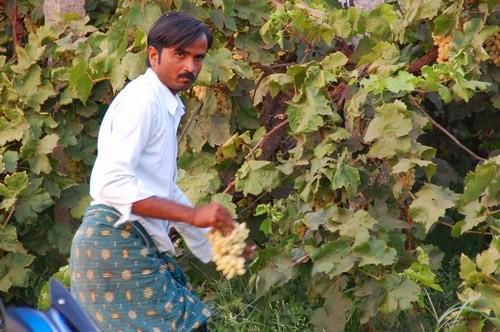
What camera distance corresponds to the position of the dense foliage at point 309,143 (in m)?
4.39

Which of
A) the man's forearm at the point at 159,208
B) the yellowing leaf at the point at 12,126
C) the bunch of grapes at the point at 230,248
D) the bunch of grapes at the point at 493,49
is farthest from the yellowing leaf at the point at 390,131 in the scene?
the yellowing leaf at the point at 12,126

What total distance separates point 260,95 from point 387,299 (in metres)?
1.17

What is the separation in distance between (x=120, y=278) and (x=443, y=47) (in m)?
1.90

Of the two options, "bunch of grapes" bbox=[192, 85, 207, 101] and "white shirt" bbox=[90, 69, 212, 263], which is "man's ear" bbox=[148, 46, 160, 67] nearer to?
"white shirt" bbox=[90, 69, 212, 263]

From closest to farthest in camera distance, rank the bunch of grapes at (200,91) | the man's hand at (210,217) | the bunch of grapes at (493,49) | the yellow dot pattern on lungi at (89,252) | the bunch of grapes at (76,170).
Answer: the man's hand at (210,217), the yellow dot pattern on lungi at (89,252), the bunch of grapes at (493,49), the bunch of grapes at (200,91), the bunch of grapes at (76,170)

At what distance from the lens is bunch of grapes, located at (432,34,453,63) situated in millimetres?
4703

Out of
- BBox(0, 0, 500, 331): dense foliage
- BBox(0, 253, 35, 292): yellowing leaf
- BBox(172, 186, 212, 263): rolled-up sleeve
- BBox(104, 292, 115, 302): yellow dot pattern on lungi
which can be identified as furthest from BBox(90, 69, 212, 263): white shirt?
BBox(0, 253, 35, 292): yellowing leaf

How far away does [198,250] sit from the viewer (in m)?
3.79

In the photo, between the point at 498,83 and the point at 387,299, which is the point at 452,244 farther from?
the point at 387,299

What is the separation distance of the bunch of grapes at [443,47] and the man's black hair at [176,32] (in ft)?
4.56

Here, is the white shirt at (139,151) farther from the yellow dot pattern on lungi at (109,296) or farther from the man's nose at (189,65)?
the yellow dot pattern on lungi at (109,296)

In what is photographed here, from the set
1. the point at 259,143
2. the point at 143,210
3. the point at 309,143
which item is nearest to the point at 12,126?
the point at 259,143

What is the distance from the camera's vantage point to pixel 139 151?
3369 millimetres

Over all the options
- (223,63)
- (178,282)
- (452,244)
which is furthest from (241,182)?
(452,244)
